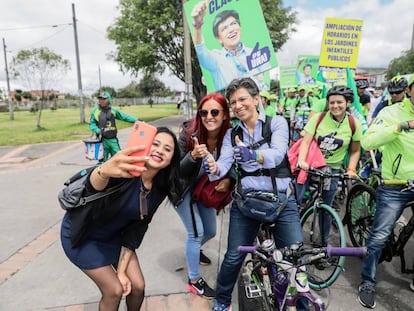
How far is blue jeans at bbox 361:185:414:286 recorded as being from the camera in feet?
8.31

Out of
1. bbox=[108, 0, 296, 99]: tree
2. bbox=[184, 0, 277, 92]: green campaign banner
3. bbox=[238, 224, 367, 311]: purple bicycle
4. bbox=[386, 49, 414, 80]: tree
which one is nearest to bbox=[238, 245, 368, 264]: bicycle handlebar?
bbox=[238, 224, 367, 311]: purple bicycle

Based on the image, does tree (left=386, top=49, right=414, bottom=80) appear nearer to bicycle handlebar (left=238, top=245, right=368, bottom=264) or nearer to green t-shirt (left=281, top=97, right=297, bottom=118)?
green t-shirt (left=281, top=97, right=297, bottom=118)

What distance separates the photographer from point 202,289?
9.06ft

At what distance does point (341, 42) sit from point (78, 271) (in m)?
5.89

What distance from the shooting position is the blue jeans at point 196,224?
8.65 ft

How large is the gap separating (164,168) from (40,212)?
369cm

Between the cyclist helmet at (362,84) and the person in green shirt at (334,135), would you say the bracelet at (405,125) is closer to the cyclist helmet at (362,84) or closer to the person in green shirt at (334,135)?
the person in green shirt at (334,135)

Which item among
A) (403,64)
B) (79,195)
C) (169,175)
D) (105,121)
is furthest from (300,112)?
(403,64)

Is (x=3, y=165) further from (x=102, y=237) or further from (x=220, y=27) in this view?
(x=102, y=237)

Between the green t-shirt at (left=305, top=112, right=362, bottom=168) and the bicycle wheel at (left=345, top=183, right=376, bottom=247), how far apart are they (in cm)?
42

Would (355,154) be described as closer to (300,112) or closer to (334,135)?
(334,135)

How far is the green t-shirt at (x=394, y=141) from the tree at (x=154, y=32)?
1746cm

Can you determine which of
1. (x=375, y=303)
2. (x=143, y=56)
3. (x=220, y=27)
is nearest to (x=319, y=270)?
(x=375, y=303)

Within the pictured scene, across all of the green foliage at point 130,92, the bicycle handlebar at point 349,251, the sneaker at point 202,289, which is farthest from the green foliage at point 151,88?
the bicycle handlebar at point 349,251
